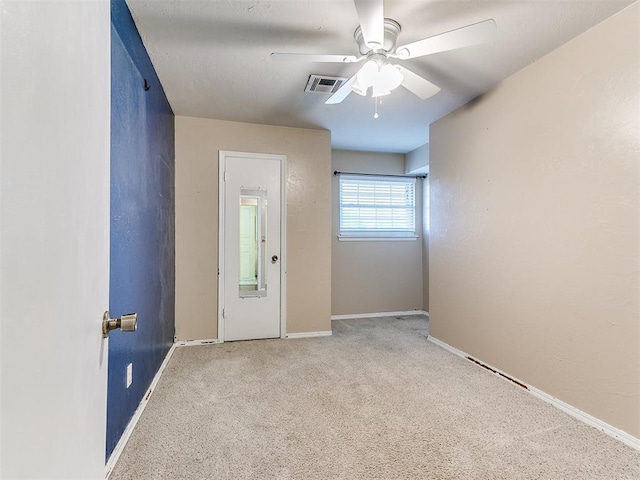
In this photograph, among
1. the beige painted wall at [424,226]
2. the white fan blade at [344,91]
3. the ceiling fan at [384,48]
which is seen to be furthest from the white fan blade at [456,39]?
the beige painted wall at [424,226]

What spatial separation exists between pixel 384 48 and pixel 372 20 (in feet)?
1.36

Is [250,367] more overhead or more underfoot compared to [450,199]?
more underfoot

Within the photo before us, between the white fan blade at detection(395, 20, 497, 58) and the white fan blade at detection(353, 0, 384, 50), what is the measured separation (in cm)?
16

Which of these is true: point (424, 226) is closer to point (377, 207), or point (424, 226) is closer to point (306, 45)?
point (377, 207)

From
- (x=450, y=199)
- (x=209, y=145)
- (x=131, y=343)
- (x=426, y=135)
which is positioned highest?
(x=426, y=135)

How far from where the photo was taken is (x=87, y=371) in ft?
2.29

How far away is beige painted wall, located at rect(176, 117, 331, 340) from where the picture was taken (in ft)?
11.4

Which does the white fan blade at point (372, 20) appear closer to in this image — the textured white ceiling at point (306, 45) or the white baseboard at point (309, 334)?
the textured white ceiling at point (306, 45)

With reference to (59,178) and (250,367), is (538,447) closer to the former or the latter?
(250,367)

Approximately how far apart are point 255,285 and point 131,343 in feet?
5.85

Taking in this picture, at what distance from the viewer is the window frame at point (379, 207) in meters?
Result: 4.72

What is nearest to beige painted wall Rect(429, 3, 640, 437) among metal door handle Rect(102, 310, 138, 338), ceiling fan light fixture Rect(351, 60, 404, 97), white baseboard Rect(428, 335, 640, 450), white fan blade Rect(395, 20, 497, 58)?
white baseboard Rect(428, 335, 640, 450)

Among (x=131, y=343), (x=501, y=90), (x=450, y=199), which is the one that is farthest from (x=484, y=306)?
(x=131, y=343)

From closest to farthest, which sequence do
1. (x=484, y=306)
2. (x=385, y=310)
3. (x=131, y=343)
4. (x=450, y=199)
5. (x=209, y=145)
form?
(x=131, y=343) < (x=484, y=306) < (x=450, y=199) < (x=209, y=145) < (x=385, y=310)
